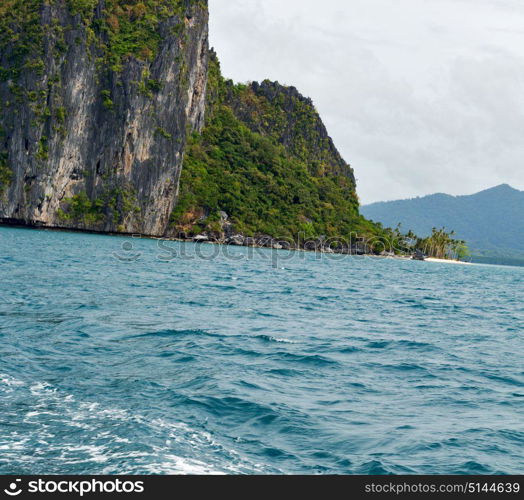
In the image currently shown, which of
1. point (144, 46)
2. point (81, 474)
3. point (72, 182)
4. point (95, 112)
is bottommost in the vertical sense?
point (81, 474)

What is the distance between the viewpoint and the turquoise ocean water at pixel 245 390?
970 centimetres

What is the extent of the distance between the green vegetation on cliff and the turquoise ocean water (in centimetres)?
10540

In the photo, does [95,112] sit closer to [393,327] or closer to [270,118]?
[270,118]

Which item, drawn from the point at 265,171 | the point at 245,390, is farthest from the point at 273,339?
the point at 265,171

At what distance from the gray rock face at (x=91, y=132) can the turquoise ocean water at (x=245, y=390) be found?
302ft

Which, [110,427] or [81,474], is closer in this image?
[81,474]

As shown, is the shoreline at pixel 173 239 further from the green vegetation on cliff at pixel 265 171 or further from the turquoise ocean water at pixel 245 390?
the turquoise ocean water at pixel 245 390

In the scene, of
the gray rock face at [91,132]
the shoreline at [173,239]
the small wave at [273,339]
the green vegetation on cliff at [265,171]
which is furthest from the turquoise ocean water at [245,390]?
the green vegetation on cliff at [265,171]

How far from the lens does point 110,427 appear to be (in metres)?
10.6

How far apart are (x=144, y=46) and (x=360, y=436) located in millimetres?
128118

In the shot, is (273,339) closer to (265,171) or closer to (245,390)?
(245,390)

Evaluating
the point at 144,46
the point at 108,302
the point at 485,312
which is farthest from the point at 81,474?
the point at 144,46

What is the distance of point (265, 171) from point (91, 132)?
168 ft

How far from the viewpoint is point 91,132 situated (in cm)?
12125
